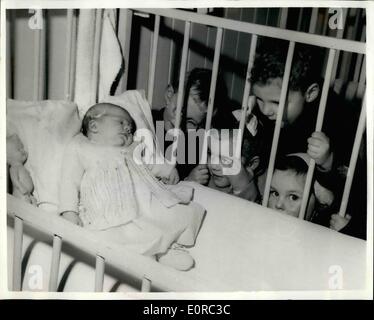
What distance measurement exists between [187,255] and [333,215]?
10.8 inches

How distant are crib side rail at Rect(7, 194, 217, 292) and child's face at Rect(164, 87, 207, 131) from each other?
0.33 metres

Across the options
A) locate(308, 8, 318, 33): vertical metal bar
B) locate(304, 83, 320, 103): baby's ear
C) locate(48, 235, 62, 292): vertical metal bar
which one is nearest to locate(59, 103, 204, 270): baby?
locate(48, 235, 62, 292): vertical metal bar

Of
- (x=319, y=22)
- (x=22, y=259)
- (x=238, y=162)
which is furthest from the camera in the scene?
(x=319, y=22)

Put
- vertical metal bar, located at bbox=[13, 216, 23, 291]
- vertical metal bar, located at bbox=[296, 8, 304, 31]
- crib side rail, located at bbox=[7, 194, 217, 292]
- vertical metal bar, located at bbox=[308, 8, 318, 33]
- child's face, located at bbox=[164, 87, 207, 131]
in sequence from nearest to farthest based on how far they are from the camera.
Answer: crib side rail, located at bbox=[7, 194, 217, 292] < vertical metal bar, located at bbox=[13, 216, 23, 291] < child's face, located at bbox=[164, 87, 207, 131] < vertical metal bar, located at bbox=[308, 8, 318, 33] < vertical metal bar, located at bbox=[296, 8, 304, 31]

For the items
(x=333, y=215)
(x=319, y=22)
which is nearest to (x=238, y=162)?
(x=333, y=215)

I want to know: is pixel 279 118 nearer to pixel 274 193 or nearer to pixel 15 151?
pixel 274 193

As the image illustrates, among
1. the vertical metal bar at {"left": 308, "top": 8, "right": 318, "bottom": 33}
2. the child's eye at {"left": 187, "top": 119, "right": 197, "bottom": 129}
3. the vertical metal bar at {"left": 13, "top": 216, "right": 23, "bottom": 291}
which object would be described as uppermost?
the vertical metal bar at {"left": 308, "top": 8, "right": 318, "bottom": 33}

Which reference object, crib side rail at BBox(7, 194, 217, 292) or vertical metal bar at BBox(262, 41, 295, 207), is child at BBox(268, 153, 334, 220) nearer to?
vertical metal bar at BBox(262, 41, 295, 207)

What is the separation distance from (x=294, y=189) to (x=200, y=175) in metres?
0.18

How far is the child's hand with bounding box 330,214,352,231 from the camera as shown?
79cm

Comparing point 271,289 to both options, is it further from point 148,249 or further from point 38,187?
point 38,187

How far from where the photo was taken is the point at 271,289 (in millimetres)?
754

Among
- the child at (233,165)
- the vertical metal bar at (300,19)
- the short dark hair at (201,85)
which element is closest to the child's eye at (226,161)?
the child at (233,165)

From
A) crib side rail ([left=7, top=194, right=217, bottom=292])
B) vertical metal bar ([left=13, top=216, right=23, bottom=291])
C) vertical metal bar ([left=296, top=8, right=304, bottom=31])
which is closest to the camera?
crib side rail ([left=7, top=194, right=217, bottom=292])
